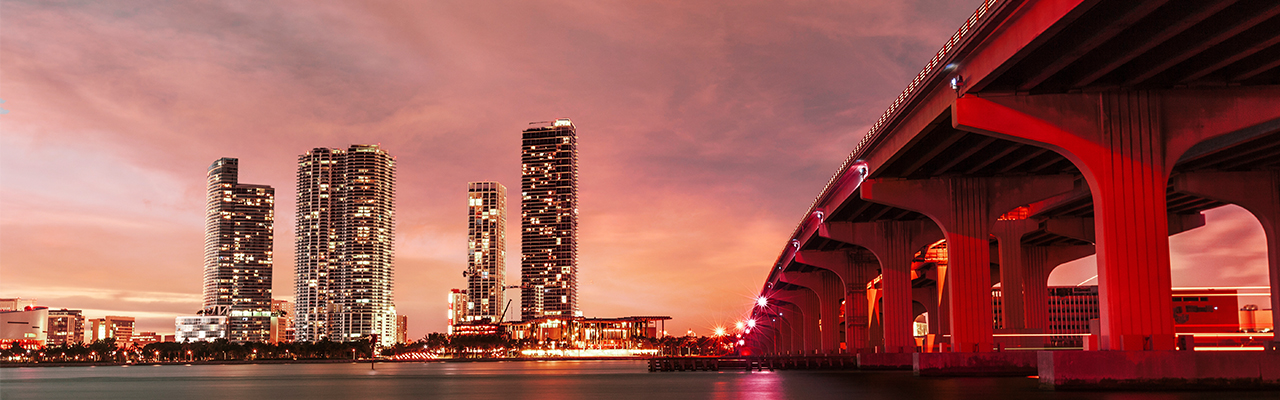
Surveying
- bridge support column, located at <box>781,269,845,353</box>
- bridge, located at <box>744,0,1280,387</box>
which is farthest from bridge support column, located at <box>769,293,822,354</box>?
bridge, located at <box>744,0,1280,387</box>

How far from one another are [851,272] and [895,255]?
2119 centimetres

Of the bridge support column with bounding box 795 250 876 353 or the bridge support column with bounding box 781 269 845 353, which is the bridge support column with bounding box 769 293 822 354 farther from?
the bridge support column with bounding box 795 250 876 353

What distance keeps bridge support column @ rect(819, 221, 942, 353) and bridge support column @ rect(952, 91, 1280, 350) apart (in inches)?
1515

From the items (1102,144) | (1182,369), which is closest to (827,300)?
(1102,144)

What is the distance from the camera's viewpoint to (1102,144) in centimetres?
3734

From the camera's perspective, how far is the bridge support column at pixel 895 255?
249 ft

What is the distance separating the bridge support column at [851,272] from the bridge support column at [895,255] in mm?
18956

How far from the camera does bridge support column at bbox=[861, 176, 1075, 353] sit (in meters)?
57.0

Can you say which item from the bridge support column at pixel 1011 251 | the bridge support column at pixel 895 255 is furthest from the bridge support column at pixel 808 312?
the bridge support column at pixel 1011 251

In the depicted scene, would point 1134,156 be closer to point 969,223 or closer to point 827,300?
point 969,223

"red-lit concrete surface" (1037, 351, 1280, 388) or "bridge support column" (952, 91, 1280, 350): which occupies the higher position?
"bridge support column" (952, 91, 1280, 350)

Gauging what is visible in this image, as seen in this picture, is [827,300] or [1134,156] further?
[827,300]

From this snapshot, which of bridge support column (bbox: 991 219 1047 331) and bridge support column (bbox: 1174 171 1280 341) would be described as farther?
bridge support column (bbox: 991 219 1047 331)

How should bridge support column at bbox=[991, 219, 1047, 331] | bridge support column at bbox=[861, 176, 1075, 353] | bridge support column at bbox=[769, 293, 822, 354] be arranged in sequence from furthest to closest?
bridge support column at bbox=[769, 293, 822, 354], bridge support column at bbox=[991, 219, 1047, 331], bridge support column at bbox=[861, 176, 1075, 353]
